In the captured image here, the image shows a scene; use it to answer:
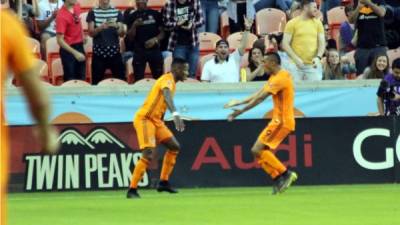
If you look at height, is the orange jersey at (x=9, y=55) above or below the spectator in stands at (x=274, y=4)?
above

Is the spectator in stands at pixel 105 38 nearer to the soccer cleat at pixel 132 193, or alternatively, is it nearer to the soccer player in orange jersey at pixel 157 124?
the soccer player in orange jersey at pixel 157 124

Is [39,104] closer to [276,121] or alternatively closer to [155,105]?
[155,105]

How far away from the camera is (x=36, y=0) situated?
21.3 meters

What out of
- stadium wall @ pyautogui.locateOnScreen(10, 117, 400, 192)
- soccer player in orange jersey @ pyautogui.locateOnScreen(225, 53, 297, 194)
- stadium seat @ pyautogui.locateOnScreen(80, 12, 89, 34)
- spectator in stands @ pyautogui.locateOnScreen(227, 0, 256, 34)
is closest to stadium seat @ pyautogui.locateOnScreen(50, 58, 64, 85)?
stadium seat @ pyautogui.locateOnScreen(80, 12, 89, 34)

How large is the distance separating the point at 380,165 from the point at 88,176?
451 cm

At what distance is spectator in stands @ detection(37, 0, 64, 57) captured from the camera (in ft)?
69.4

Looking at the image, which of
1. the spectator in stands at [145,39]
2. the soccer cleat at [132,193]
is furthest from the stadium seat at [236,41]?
the soccer cleat at [132,193]

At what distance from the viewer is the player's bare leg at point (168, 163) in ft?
55.4

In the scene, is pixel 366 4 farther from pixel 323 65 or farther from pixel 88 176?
pixel 88 176

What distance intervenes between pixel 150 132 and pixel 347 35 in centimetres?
585

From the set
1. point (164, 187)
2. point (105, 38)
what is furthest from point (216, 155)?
point (105, 38)

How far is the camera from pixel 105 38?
20078mm

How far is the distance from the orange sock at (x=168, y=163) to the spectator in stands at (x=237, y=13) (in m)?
5.35

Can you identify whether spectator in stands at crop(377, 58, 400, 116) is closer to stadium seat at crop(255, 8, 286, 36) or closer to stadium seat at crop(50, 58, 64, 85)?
stadium seat at crop(255, 8, 286, 36)
